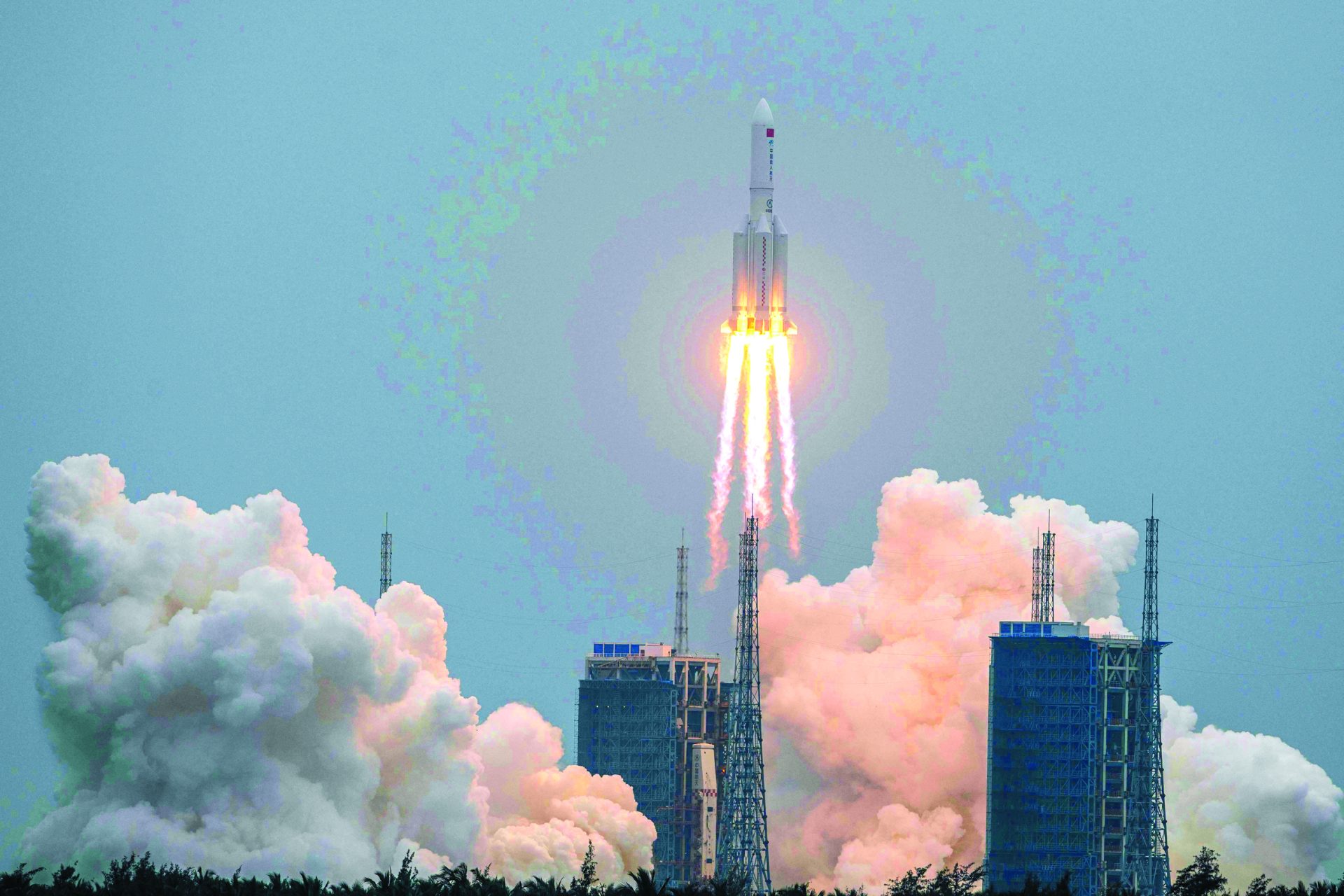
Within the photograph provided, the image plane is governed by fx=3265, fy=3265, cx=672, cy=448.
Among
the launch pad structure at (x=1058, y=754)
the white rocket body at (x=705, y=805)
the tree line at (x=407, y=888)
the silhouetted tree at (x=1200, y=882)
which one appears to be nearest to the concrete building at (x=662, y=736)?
the white rocket body at (x=705, y=805)

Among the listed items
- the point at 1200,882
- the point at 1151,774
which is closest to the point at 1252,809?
the point at 1151,774

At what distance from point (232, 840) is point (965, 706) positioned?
97.5 feet

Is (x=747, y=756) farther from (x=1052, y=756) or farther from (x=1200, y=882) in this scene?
(x=1200, y=882)

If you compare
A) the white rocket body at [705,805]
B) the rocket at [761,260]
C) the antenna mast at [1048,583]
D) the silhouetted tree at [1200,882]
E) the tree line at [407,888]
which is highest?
the rocket at [761,260]

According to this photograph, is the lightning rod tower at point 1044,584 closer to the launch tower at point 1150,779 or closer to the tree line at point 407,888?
the launch tower at point 1150,779

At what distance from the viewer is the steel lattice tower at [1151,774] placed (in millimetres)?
105188

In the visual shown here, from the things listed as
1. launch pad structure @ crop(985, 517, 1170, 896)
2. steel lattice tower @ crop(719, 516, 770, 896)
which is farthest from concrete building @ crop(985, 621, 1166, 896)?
steel lattice tower @ crop(719, 516, 770, 896)

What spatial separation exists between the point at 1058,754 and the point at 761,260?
766 inches

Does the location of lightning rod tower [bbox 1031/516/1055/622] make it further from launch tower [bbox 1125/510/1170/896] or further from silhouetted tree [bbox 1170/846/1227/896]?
silhouetted tree [bbox 1170/846/1227/896]

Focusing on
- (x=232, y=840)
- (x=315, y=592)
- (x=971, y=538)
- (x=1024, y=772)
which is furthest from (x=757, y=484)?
(x=232, y=840)

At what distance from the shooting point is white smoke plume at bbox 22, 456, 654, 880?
93.2m

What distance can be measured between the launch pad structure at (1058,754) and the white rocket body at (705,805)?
39.7 ft

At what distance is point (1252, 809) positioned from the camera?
4360 inches

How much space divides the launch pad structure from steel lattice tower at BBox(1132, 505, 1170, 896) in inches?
2.8
